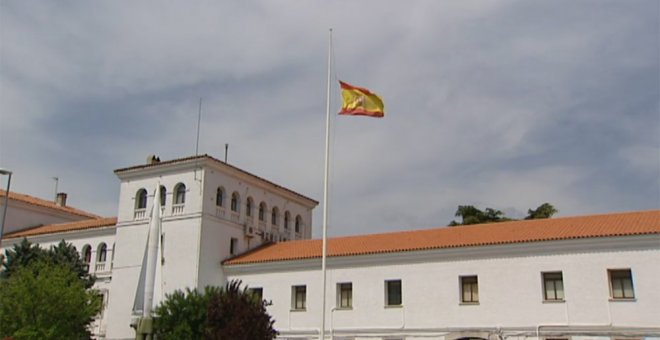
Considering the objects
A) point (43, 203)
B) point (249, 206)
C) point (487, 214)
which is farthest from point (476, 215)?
point (43, 203)

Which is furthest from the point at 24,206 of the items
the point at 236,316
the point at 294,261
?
the point at 236,316

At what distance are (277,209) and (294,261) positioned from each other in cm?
940

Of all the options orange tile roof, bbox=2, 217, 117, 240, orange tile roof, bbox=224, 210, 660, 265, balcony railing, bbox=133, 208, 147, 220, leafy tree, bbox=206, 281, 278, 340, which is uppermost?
orange tile roof, bbox=2, 217, 117, 240

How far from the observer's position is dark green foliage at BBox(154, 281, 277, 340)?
23.7 m

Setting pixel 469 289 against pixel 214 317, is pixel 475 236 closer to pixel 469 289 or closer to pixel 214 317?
pixel 469 289

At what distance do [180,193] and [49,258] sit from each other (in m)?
10.1

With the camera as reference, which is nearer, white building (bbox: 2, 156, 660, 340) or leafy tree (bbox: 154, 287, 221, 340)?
leafy tree (bbox: 154, 287, 221, 340)

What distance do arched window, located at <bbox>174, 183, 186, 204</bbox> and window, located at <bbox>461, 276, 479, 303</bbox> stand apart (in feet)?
56.8

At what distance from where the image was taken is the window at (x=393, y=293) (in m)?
32.1

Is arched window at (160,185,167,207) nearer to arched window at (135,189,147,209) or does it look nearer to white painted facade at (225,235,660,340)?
arched window at (135,189,147,209)

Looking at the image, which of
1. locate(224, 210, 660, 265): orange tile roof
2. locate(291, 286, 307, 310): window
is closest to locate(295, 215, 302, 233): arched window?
locate(224, 210, 660, 265): orange tile roof

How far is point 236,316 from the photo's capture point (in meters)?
23.8

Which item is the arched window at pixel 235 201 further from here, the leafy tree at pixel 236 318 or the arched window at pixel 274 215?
the leafy tree at pixel 236 318

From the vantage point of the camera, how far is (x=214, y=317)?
24000 millimetres
